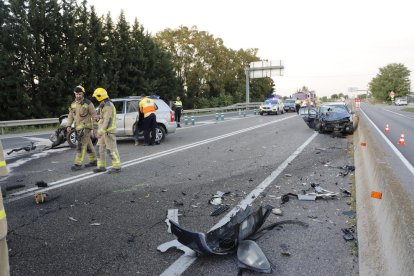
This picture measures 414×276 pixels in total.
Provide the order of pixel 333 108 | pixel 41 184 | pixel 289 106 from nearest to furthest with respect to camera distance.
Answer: pixel 41 184
pixel 333 108
pixel 289 106

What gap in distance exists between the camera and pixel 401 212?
2.69m

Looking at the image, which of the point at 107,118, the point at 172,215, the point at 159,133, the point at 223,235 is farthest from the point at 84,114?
the point at 223,235

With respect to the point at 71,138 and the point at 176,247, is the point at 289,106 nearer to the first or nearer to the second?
the point at 71,138

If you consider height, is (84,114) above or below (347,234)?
above

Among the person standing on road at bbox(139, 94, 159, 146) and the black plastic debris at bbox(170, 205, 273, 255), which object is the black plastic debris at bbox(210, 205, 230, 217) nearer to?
the black plastic debris at bbox(170, 205, 273, 255)

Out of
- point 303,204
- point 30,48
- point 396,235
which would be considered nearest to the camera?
point 396,235

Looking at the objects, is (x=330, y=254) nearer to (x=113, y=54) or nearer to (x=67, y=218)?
(x=67, y=218)

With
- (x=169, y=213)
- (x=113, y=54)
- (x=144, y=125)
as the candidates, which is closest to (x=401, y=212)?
(x=169, y=213)

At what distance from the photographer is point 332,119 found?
48.3 ft

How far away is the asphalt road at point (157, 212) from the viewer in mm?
3404

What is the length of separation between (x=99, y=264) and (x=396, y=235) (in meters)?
2.68

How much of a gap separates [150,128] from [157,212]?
770 centimetres

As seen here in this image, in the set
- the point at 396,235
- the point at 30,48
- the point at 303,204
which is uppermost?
the point at 30,48

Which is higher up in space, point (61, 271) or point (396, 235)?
point (396, 235)
